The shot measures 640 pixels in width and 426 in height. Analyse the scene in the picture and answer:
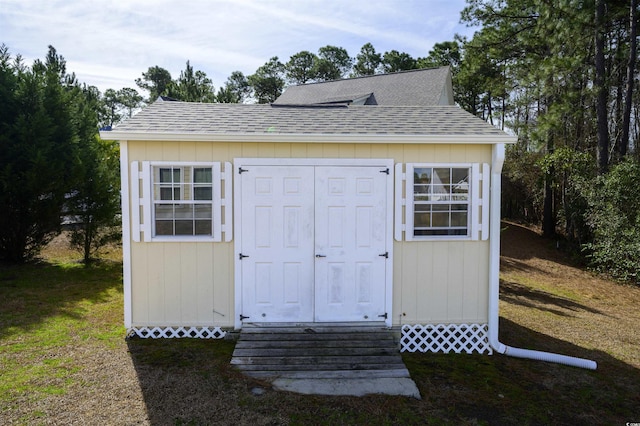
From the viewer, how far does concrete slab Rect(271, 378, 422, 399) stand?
4621 mm

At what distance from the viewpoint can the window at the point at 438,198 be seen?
5.94 m

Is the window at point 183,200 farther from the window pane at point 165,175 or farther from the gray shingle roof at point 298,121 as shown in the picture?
the gray shingle roof at point 298,121

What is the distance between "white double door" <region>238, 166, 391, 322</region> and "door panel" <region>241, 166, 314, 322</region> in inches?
0.5

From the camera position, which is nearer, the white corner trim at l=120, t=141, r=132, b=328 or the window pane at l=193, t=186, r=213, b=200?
the white corner trim at l=120, t=141, r=132, b=328

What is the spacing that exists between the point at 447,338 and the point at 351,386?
6.22 feet

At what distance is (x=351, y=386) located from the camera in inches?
187

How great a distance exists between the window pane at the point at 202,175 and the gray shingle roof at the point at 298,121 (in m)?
0.50

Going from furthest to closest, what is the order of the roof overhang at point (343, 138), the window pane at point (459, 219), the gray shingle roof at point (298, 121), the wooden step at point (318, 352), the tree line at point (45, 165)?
the tree line at point (45, 165)
the window pane at point (459, 219)
the gray shingle roof at point (298, 121)
the roof overhang at point (343, 138)
the wooden step at point (318, 352)

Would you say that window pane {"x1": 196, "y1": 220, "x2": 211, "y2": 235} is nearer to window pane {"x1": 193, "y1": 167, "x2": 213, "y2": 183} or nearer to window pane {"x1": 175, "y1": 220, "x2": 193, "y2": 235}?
window pane {"x1": 175, "y1": 220, "x2": 193, "y2": 235}

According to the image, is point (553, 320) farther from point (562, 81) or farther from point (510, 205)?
point (510, 205)

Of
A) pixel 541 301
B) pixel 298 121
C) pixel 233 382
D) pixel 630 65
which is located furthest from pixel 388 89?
pixel 233 382

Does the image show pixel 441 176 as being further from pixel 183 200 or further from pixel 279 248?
pixel 183 200

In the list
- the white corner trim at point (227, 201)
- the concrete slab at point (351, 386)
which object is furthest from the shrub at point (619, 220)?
the white corner trim at point (227, 201)

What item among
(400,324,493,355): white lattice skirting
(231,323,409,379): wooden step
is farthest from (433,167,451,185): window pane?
(231,323,409,379): wooden step
